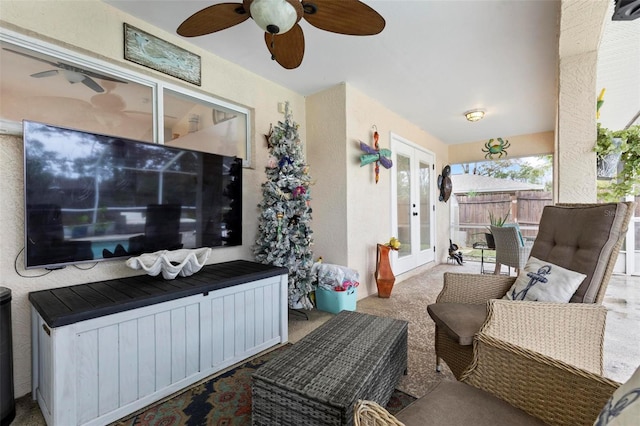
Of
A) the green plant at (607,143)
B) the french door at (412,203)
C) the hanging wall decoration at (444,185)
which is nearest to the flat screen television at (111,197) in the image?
the french door at (412,203)

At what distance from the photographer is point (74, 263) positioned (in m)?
1.72

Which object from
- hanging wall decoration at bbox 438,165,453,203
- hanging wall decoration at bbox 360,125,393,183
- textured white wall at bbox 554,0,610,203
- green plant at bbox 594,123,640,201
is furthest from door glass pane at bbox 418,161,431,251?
textured white wall at bbox 554,0,610,203

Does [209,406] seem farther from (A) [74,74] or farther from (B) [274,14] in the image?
(A) [74,74]

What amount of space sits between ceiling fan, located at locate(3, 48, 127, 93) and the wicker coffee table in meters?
2.30

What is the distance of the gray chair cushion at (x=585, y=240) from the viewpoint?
143 centimetres

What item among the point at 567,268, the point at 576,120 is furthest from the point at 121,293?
the point at 576,120

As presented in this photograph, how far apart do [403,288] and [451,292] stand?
211 cm

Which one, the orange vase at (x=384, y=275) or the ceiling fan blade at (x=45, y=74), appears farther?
the orange vase at (x=384, y=275)

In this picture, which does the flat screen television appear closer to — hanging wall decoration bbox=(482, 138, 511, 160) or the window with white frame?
the window with white frame

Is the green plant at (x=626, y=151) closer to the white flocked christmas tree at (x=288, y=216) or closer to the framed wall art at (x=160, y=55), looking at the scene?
the white flocked christmas tree at (x=288, y=216)

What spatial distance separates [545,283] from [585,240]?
0.32 m

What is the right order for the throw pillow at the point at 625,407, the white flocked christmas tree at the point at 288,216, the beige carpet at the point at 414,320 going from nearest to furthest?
the throw pillow at the point at 625,407, the beige carpet at the point at 414,320, the white flocked christmas tree at the point at 288,216

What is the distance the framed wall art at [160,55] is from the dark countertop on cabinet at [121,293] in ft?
5.49

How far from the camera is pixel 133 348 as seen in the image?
5.01 ft
